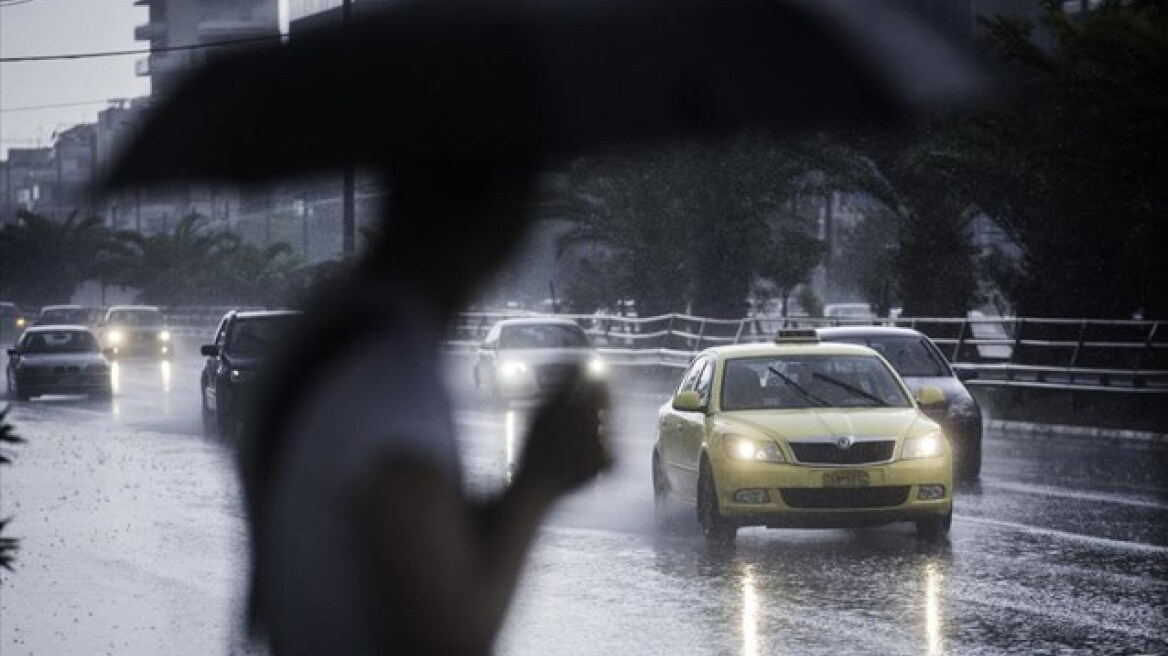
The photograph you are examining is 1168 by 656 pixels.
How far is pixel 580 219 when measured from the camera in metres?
49.0

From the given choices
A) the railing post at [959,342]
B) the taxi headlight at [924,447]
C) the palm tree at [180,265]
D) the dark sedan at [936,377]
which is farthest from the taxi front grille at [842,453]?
the palm tree at [180,265]

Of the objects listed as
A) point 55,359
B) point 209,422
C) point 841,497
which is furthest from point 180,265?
point 841,497

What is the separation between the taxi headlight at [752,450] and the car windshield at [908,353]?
694cm

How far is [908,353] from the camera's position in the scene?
2194cm

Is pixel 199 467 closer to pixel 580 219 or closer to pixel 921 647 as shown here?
pixel 921 647

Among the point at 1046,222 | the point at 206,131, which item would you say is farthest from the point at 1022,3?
the point at 1046,222

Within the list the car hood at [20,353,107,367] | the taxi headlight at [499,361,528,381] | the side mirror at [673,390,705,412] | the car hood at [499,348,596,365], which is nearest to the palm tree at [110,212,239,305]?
the car hood at [20,353,107,367]

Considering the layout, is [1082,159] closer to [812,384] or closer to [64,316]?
[812,384]

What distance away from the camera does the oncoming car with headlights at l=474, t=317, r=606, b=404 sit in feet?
112

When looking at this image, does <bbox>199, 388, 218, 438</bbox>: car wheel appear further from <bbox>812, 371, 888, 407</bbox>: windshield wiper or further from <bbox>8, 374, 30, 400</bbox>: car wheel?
<bbox>812, 371, 888, 407</bbox>: windshield wiper

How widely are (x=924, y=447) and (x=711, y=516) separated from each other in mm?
1564

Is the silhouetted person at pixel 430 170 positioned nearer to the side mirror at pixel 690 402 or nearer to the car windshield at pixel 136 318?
the side mirror at pixel 690 402

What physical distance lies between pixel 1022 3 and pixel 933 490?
9826 centimetres

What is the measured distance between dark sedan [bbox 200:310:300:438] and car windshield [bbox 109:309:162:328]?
36789mm
